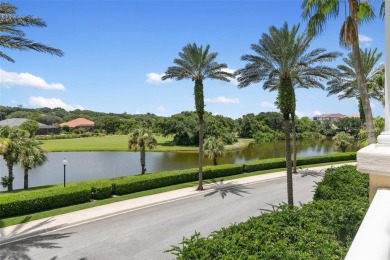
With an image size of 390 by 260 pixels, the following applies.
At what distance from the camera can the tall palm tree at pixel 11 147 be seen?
26.1 m

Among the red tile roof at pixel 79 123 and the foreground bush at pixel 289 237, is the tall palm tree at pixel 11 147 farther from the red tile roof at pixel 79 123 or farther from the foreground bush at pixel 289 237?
the red tile roof at pixel 79 123

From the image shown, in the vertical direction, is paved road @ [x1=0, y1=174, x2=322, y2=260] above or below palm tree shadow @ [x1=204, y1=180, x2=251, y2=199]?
below

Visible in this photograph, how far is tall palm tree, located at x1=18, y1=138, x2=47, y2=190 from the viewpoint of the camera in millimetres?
26531

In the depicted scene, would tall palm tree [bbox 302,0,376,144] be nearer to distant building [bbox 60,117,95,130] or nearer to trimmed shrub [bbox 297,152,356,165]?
trimmed shrub [bbox 297,152,356,165]

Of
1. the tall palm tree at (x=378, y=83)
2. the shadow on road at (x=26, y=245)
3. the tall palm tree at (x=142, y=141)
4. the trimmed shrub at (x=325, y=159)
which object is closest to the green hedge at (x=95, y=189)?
the shadow on road at (x=26, y=245)

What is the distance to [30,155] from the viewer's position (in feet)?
88.4

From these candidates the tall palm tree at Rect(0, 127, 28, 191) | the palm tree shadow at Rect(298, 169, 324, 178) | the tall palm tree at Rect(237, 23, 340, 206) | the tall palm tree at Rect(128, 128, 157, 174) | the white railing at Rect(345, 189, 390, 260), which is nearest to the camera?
the white railing at Rect(345, 189, 390, 260)

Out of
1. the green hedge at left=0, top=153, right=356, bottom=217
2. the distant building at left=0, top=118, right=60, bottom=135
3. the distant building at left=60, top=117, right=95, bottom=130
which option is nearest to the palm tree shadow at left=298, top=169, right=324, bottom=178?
the green hedge at left=0, top=153, right=356, bottom=217

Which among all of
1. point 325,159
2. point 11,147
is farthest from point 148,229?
point 325,159

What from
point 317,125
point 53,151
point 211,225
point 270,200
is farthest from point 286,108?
point 317,125

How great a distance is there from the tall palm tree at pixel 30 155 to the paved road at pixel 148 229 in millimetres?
15455

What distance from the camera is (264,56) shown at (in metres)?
18.4

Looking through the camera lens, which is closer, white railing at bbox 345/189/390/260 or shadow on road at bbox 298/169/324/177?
white railing at bbox 345/189/390/260

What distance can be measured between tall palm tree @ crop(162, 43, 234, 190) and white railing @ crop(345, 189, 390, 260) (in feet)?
62.5
